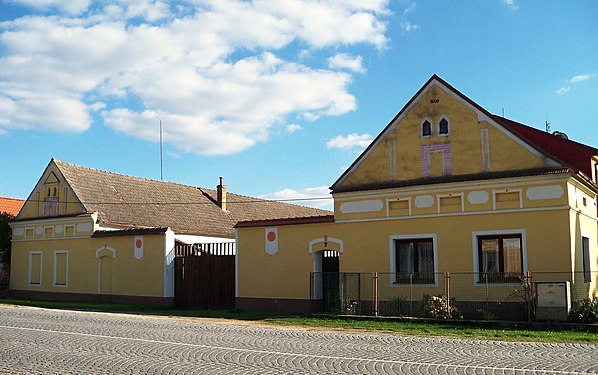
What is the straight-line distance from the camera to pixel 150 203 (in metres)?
36.7

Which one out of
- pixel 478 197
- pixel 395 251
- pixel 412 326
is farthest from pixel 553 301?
pixel 395 251

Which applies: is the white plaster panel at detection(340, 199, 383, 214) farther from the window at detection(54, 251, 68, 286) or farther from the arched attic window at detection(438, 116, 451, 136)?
the window at detection(54, 251, 68, 286)

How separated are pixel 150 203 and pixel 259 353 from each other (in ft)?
82.8

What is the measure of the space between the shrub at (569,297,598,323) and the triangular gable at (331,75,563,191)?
13.9 feet

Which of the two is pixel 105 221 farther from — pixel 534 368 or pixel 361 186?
pixel 534 368

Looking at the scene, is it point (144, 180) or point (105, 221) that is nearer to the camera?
point (105, 221)

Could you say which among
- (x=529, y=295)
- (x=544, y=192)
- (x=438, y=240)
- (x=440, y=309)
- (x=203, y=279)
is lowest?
(x=440, y=309)

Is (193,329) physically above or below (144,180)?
below

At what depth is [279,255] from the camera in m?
24.5

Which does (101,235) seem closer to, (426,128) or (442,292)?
(426,128)

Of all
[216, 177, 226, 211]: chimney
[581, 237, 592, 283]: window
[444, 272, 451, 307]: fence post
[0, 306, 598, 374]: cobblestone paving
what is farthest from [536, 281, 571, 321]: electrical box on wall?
[216, 177, 226, 211]: chimney

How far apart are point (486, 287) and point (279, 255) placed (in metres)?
7.83

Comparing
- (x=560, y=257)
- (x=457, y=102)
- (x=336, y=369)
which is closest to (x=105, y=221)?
(x=457, y=102)

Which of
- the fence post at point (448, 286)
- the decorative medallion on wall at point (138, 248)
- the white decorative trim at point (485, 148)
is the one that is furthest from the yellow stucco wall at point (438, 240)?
the decorative medallion on wall at point (138, 248)
